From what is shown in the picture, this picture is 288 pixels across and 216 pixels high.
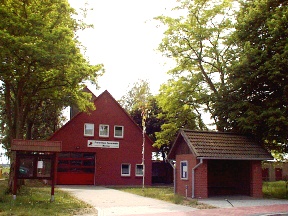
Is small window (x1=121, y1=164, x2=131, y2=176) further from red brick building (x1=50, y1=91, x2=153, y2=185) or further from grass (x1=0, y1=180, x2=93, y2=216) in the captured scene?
grass (x1=0, y1=180, x2=93, y2=216)

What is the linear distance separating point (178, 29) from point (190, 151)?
38.3 feet

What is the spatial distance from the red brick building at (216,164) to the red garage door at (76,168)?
1094cm

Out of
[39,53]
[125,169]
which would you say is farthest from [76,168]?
[39,53]

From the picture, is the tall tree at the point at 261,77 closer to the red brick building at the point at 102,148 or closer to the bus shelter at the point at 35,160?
the red brick building at the point at 102,148

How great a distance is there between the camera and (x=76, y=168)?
3106 cm

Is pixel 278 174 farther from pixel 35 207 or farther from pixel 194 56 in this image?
pixel 35 207

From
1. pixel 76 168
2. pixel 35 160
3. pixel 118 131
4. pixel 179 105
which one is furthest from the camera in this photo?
pixel 118 131

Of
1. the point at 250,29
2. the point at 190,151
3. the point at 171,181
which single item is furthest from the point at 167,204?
the point at 171,181

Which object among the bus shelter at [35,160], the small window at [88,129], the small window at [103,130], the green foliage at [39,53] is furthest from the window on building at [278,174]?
the bus shelter at [35,160]

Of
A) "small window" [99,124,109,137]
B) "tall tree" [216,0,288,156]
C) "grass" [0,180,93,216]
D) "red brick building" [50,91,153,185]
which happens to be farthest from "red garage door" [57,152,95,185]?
"grass" [0,180,93,216]

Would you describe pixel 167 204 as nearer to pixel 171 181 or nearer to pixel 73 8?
pixel 73 8

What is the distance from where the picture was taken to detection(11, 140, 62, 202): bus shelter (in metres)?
16.1

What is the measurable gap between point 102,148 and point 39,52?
55.2 ft

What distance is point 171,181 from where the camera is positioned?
3806cm
